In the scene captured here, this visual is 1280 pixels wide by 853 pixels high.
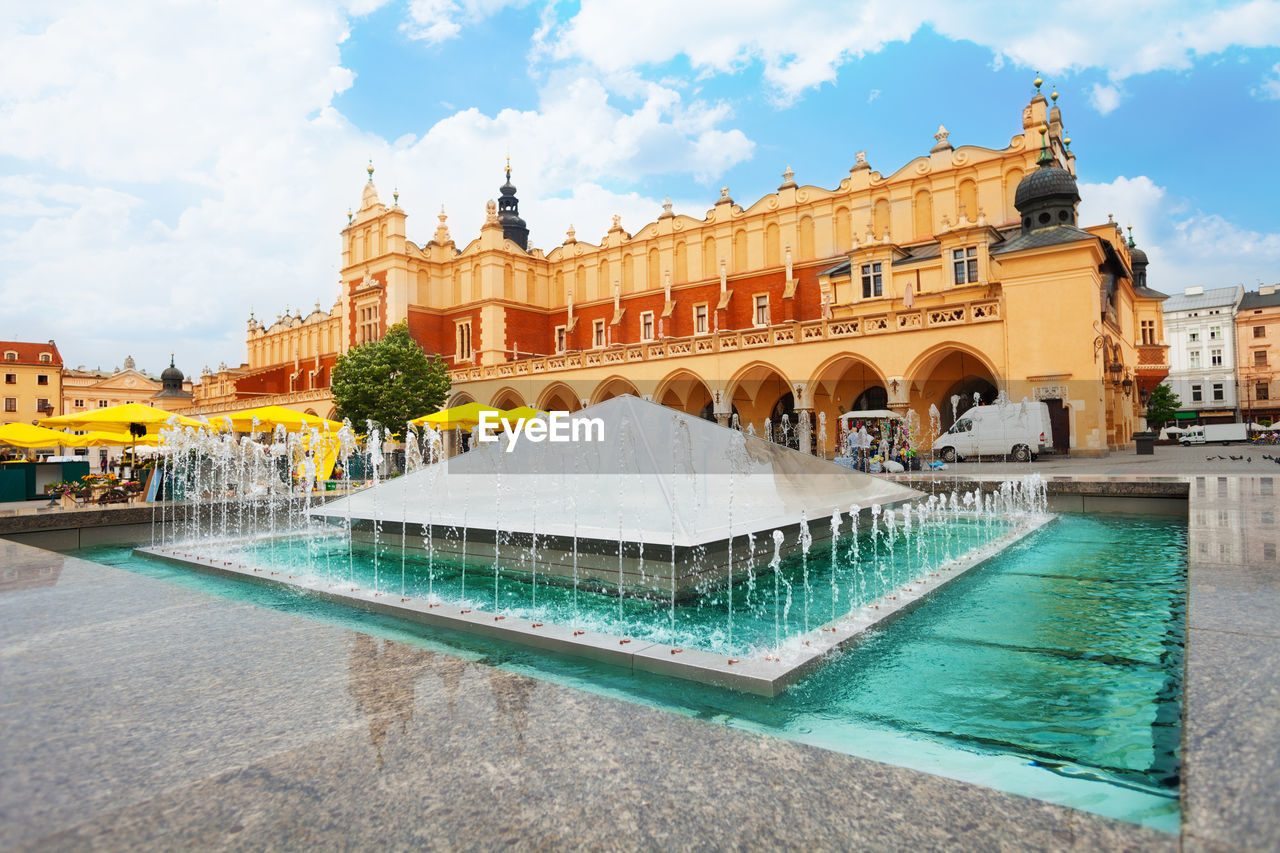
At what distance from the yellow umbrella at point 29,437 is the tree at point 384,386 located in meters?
10.7

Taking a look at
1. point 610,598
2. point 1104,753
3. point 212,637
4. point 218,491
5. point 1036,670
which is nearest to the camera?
point 1104,753

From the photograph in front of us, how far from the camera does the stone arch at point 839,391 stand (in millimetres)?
25116

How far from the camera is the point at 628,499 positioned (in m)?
6.90

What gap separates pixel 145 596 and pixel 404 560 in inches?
159

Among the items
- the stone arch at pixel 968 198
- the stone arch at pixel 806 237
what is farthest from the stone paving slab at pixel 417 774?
the stone arch at pixel 806 237

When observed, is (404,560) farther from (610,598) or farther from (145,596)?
(145,596)

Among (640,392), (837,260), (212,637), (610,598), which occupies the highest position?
(837,260)

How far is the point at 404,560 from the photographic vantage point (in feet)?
27.1

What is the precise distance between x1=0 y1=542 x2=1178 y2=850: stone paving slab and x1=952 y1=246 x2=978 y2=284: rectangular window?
86.2 ft

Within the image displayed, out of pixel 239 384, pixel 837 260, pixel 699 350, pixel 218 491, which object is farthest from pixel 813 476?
pixel 239 384

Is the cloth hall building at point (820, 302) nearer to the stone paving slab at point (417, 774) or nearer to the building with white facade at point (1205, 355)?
the building with white facade at point (1205, 355)

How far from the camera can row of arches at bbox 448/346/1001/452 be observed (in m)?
23.6

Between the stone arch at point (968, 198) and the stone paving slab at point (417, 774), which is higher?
the stone arch at point (968, 198)

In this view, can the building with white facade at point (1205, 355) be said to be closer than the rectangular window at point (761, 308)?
No
